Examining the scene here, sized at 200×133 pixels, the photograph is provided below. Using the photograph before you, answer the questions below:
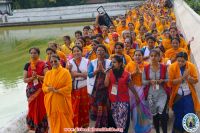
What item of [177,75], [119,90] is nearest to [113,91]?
[119,90]

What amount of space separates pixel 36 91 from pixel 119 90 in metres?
1.46

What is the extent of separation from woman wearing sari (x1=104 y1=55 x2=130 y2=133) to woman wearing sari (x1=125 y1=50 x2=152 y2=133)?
10.8 inches

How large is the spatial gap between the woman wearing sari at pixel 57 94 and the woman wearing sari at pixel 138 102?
3.07 ft

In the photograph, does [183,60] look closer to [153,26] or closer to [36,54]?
[36,54]

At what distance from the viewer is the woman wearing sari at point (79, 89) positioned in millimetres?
6535

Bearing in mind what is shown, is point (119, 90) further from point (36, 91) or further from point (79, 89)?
point (36, 91)

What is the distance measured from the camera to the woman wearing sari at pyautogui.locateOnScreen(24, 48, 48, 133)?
6.42 metres

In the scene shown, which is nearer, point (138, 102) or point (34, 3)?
point (138, 102)

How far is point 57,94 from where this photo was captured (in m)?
5.88

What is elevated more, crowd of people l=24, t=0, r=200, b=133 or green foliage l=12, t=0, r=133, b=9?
green foliage l=12, t=0, r=133, b=9

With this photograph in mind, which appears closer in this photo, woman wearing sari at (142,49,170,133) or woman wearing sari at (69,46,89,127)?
woman wearing sari at (142,49,170,133)

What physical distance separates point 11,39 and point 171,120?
2378 cm

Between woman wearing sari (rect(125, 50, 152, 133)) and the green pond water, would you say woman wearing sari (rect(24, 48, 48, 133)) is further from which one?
woman wearing sari (rect(125, 50, 152, 133))

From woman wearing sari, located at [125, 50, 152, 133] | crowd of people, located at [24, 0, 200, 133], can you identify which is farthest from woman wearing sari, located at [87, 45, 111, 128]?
woman wearing sari, located at [125, 50, 152, 133]
